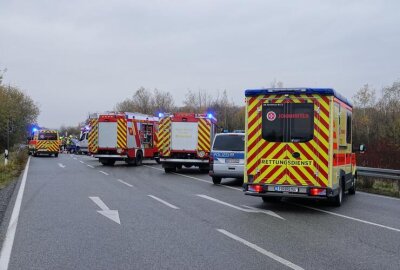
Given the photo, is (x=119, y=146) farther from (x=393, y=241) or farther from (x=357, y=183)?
(x=393, y=241)

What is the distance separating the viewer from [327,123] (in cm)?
1130

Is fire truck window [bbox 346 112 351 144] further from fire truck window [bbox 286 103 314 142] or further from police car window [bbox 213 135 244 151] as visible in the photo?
police car window [bbox 213 135 244 151]

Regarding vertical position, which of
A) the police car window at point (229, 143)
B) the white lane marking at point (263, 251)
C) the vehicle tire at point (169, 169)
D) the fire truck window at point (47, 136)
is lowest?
the white lane marking at point (263, 251)

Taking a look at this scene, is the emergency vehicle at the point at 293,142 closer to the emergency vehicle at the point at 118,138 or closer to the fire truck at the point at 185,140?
the fire truck at the point at 185,140

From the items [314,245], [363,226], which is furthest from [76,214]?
[363,226]

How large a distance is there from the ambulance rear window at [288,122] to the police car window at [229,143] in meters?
6.67

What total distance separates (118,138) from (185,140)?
592 cm

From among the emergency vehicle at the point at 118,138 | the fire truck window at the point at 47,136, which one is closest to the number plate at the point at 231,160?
the emergency vehicle at the point at 118,138

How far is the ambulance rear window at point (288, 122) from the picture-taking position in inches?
452

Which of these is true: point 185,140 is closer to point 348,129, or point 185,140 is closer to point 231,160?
point 231,160

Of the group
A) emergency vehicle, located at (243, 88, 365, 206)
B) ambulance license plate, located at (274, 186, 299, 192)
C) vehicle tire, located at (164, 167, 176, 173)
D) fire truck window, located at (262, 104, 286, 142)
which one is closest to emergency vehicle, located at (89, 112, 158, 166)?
vehicle tire, located at (164, 167, 176, 173)

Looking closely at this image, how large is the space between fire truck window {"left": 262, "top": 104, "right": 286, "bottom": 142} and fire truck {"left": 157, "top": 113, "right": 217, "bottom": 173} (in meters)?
12.6

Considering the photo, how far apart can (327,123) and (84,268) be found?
23.1 feet

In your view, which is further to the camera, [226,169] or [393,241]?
[226,169]
